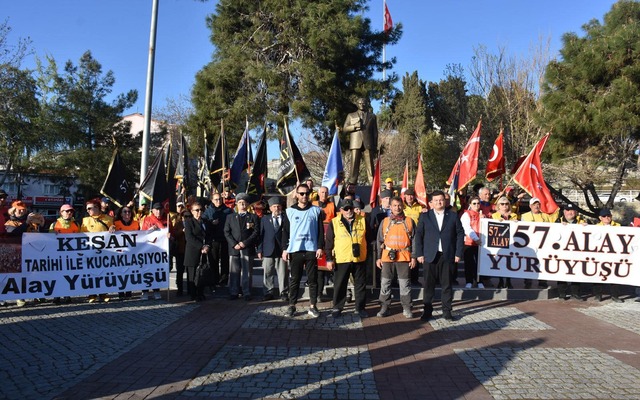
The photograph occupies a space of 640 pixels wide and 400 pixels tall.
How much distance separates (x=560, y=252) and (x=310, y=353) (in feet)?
18.8

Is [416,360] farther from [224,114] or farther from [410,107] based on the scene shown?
[410,107]

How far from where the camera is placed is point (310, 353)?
5.98 m

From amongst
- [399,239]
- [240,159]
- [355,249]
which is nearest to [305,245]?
[355,249]

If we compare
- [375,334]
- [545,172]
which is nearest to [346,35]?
[545,172]

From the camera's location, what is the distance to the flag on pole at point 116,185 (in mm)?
10492

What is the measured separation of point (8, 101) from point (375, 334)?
21237 mm

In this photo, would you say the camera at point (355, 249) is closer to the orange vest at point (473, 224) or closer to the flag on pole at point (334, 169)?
the orange vest at point (473, 224)

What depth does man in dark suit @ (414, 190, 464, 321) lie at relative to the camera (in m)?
7.86

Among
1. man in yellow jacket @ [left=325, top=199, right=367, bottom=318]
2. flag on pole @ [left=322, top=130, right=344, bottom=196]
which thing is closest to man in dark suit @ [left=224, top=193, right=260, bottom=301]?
man in yellow jacket @ [left=325, top=199, right=367, bottom=318]

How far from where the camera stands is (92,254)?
8.97 metres

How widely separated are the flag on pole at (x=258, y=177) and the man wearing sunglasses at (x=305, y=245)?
380 centimetres

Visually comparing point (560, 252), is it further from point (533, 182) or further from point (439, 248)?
point (439, 248)

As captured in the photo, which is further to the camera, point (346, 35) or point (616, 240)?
point (346, 35)

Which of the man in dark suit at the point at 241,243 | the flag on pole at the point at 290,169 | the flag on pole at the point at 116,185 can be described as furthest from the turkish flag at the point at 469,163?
the flag on pole at the point at 116,185
